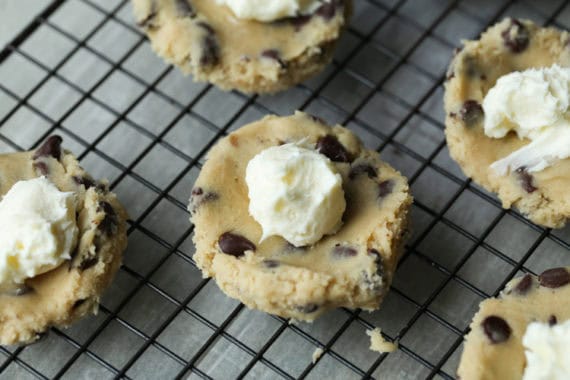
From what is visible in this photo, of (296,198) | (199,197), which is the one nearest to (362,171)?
(296,198)

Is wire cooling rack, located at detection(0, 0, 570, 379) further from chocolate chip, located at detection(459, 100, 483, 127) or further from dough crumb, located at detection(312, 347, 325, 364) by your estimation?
chocolate chip, located at detection(459, 100, 483, 127)

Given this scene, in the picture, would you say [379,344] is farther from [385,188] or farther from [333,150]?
[333,150]

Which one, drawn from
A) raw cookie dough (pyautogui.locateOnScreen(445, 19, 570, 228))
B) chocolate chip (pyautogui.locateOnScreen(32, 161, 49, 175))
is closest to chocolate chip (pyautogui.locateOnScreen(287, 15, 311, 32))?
raw cookie dough (pyautogui.locateOnScreen(445, 19, 570, 228))

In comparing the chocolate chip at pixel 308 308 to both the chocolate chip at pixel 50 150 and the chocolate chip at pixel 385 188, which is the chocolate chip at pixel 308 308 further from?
the chocolate chip at pixel 50 150

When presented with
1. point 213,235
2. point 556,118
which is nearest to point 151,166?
point 213,235

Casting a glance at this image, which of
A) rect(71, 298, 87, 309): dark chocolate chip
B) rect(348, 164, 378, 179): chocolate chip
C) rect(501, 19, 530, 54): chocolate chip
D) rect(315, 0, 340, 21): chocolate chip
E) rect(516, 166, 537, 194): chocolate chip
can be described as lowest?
rect(71, 298, 87, 309): dark chocolate chip

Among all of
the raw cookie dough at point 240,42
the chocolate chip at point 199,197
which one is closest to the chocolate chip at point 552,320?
the chocolate chip at point 199,197
